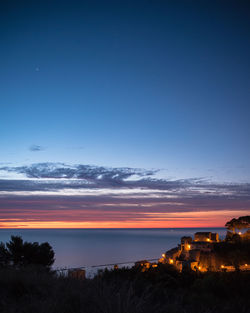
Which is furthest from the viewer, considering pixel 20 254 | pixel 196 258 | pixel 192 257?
pixel 192 257

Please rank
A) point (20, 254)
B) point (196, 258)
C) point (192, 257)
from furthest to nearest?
1. point (192, 257)
2. point (196, 258)
3. point (20, 254)

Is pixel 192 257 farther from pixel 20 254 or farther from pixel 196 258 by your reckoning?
pixel 20 254

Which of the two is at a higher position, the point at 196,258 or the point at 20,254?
the point at 20,254

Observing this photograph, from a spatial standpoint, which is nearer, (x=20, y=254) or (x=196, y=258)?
(x=20, y=254)

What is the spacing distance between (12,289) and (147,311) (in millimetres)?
2728

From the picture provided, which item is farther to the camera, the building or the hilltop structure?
the building

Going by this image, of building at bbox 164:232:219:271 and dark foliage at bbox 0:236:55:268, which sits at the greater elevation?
dark foliage at bbox 0:236:55:268

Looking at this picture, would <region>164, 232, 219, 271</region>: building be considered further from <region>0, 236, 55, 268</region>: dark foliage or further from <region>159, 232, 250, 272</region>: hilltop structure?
<region>0, 236, 55, 268</region>: dark foliage

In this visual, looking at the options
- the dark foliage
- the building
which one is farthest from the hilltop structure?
the dark foliage

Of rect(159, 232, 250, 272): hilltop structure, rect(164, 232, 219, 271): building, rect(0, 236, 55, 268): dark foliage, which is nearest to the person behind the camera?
rect(0, 236, 55, 268): dark foliage

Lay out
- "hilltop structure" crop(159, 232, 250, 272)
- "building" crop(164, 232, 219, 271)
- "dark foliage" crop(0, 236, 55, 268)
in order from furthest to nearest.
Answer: "building" crop(164, 232, 219, 271), "hilltop structure" crop(159, 232, 250, 272), "dark foliage" crop(0, 236, 55, 268)

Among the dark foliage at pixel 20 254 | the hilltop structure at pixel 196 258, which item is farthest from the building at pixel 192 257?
the dark foliage at pixel 20 254

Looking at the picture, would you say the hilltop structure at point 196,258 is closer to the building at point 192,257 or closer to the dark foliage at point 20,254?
the building at point 192,257

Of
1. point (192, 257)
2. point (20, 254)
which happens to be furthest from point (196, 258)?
point (20, 254)
